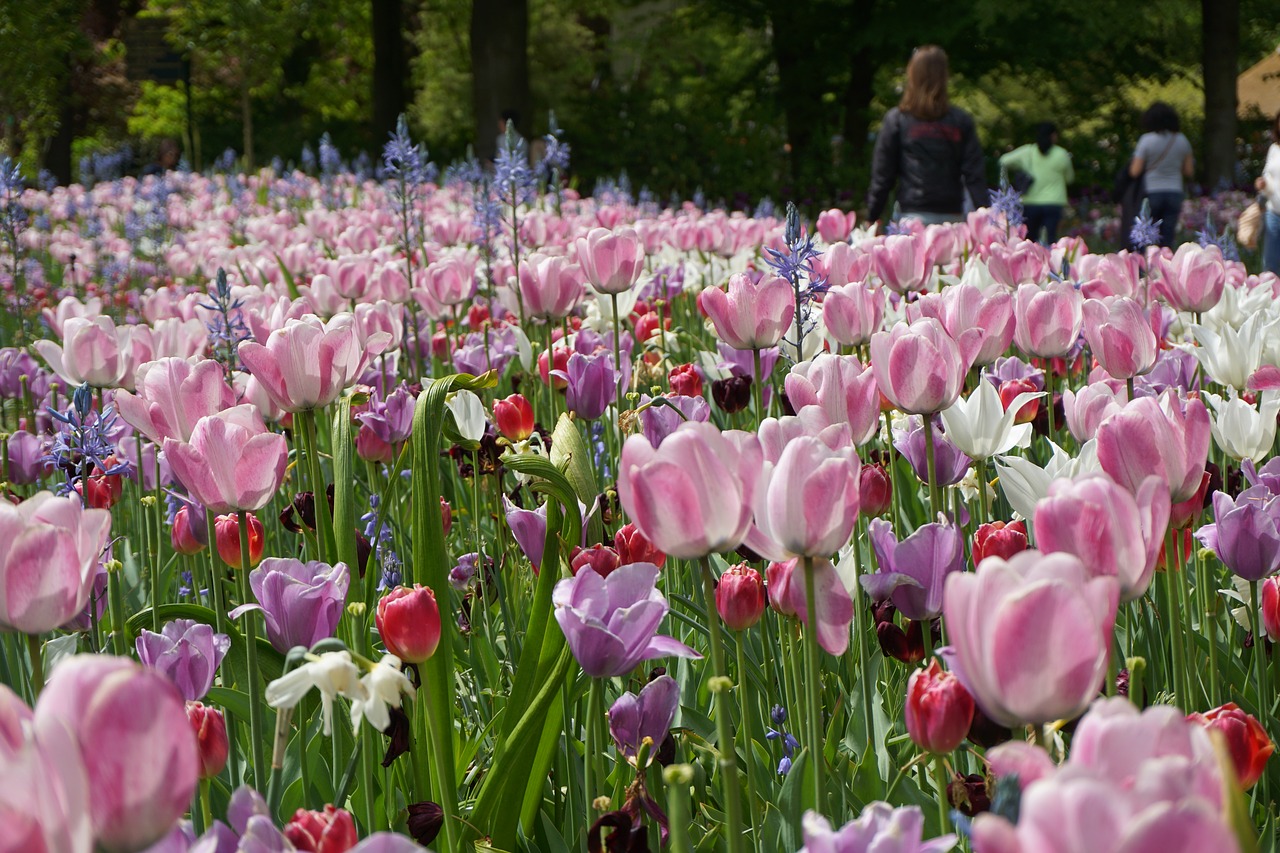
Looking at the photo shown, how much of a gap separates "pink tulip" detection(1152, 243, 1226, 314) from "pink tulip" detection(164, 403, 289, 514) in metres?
2.42

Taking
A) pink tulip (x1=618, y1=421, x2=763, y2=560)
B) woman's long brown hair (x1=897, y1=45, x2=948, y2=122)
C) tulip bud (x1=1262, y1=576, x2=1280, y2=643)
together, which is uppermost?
woman's long brown hair (x1=897, y1=45, x2=948, y2=122)

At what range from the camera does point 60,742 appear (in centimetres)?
69

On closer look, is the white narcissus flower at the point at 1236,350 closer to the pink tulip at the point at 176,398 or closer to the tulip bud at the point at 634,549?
the tulip bud at the point at 634,549

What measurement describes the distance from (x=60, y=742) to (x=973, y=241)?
15.8 feet

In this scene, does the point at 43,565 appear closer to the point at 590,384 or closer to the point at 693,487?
the point at 693,487

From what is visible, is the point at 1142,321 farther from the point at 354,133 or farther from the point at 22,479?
the point at 354,133

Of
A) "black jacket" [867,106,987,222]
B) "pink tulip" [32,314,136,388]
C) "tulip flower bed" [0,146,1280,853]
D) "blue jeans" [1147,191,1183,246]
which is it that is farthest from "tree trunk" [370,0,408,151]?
"pink tulip" [32,314,136,388]

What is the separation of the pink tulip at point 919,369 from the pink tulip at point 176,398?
3.33ft

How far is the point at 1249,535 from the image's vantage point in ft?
5.70

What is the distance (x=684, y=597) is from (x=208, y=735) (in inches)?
40.1

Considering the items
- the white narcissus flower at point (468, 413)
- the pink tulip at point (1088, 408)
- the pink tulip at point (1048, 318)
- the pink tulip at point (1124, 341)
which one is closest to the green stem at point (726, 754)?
the pink tulip at point (1088, 408)

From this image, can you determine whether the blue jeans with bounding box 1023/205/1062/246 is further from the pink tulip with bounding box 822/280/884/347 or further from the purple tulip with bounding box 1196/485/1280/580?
the purple tulip with bounding box 1196/485/1280/580

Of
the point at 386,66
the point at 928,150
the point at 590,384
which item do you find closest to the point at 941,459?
the point at 590,384

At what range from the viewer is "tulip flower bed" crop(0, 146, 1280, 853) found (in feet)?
2.75
